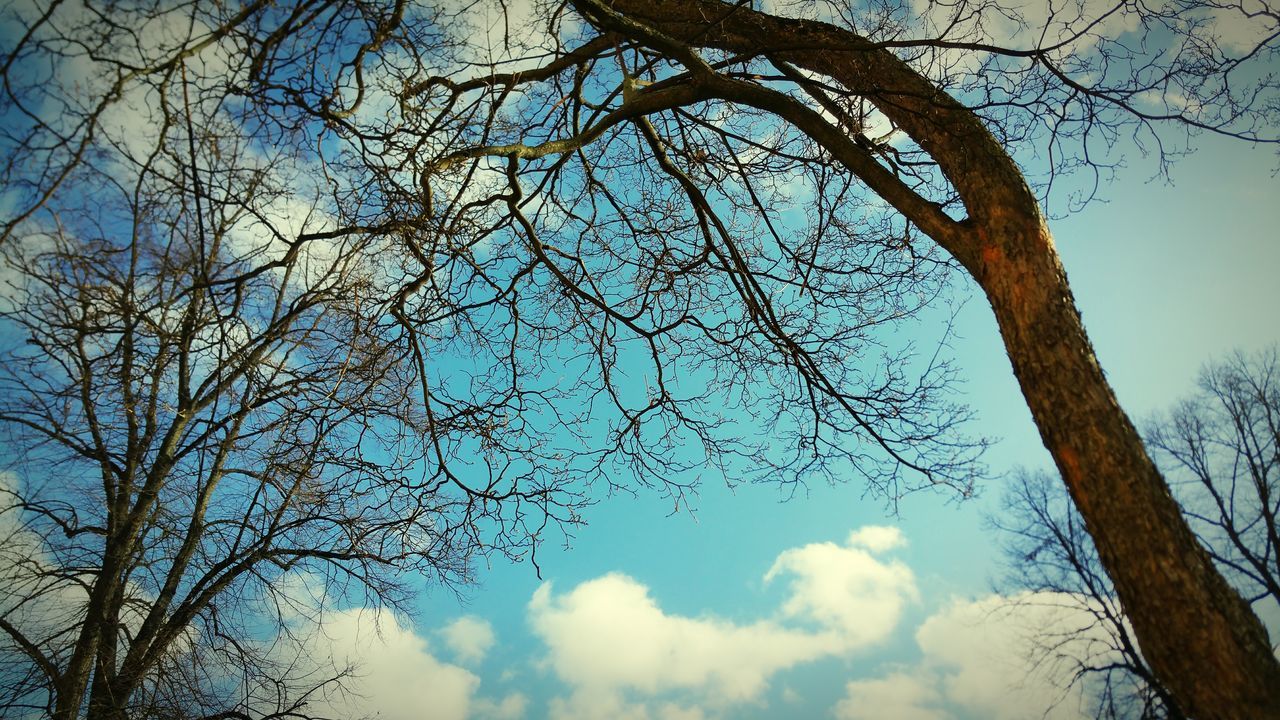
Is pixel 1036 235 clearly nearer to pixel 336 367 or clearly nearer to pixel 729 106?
pixel 729 106

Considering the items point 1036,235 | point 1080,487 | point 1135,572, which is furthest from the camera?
point 1036,235

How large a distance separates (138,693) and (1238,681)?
6547 mm

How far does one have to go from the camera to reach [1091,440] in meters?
2.52

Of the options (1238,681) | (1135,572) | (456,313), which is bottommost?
(1238,681)

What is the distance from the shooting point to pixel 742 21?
4398 mm

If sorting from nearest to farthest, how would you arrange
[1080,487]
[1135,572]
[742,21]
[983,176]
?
[1135,572], [1080,487], [983,176], [742,21]

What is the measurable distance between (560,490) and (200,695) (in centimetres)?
353

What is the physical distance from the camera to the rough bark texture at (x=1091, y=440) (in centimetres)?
216

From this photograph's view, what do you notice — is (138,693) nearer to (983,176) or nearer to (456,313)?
(456,313)

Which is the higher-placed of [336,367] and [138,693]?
[336,367]

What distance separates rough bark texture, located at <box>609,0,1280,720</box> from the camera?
2.16 meters

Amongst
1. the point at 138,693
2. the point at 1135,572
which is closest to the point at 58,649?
the point at 138,693

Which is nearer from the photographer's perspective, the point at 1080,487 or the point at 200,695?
the point at 1080,487

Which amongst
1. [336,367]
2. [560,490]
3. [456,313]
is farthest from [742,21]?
[336,367]
